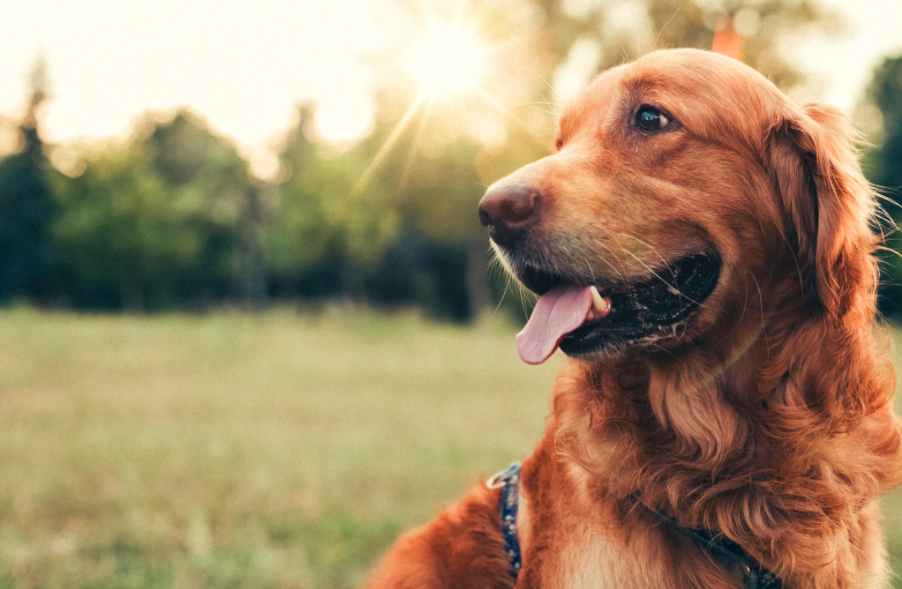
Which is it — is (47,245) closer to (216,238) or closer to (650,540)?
(216,238)

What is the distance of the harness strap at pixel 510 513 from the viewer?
2025 mm

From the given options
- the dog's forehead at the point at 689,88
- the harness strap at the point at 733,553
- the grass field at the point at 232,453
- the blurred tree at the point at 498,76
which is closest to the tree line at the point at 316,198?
the blurred tree at the point at 498,76

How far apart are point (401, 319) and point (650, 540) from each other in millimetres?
18649

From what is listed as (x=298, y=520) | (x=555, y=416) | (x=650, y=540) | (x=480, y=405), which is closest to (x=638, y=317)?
(x=555, y=416)

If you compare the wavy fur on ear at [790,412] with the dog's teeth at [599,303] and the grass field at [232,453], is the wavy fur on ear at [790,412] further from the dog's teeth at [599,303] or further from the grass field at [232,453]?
the grass field at [232,453]

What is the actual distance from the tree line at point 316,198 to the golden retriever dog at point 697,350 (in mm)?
15491

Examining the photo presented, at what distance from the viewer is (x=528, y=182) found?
1902 mm

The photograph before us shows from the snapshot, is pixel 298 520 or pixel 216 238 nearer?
pixel 298 520

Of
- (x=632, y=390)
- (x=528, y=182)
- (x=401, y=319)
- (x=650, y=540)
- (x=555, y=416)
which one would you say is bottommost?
(x=401, y=319)

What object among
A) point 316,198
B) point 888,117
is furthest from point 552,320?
point 888,117

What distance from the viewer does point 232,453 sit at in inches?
231

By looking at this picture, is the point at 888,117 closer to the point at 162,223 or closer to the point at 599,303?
the point at 599,303

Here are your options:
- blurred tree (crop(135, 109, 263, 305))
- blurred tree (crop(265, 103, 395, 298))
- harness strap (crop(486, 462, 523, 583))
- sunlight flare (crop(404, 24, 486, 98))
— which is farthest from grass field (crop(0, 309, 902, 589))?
blurred tree (crop(135, 109, 263, 305))

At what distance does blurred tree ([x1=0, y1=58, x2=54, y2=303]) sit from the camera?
104ft
